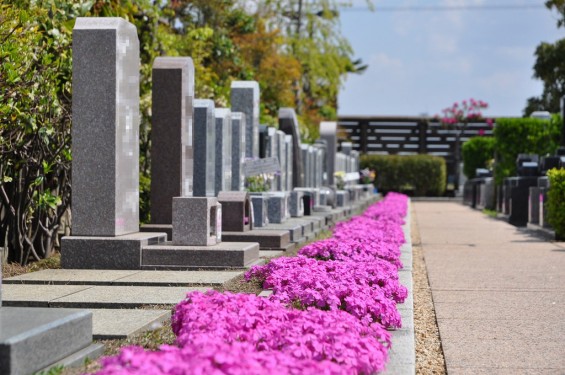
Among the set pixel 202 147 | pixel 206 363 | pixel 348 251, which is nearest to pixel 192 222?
pixel 348 251

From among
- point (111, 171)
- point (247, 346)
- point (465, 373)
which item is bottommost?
point (465, 373)

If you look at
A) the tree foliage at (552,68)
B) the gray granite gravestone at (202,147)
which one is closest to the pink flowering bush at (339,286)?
the gray granite gravestone at (202,147)

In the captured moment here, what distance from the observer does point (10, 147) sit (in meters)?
9.12

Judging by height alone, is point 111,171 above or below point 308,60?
below

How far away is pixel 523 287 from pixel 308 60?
2915 cm

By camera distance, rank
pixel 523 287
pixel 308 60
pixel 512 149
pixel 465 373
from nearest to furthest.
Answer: pixel 465 373
pixel 523 287
pixel 512 149
pixel 308 60

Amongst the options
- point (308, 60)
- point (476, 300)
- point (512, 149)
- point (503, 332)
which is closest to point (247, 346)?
point (503, 332)

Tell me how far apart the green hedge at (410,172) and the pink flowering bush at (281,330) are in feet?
138

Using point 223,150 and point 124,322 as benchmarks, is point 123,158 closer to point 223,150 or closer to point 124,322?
point 223,150

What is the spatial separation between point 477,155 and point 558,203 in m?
25.9

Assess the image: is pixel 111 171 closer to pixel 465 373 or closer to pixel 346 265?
pixel 346 265

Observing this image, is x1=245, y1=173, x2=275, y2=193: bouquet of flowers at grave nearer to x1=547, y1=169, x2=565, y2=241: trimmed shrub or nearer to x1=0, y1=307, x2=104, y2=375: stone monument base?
x1=547, y1=169, x2=565, y2=241: trimmed shrub

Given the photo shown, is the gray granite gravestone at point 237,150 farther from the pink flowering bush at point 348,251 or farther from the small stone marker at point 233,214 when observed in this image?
the pink flowering bush at point 348,251

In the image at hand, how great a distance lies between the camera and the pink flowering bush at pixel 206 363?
3096 mm
